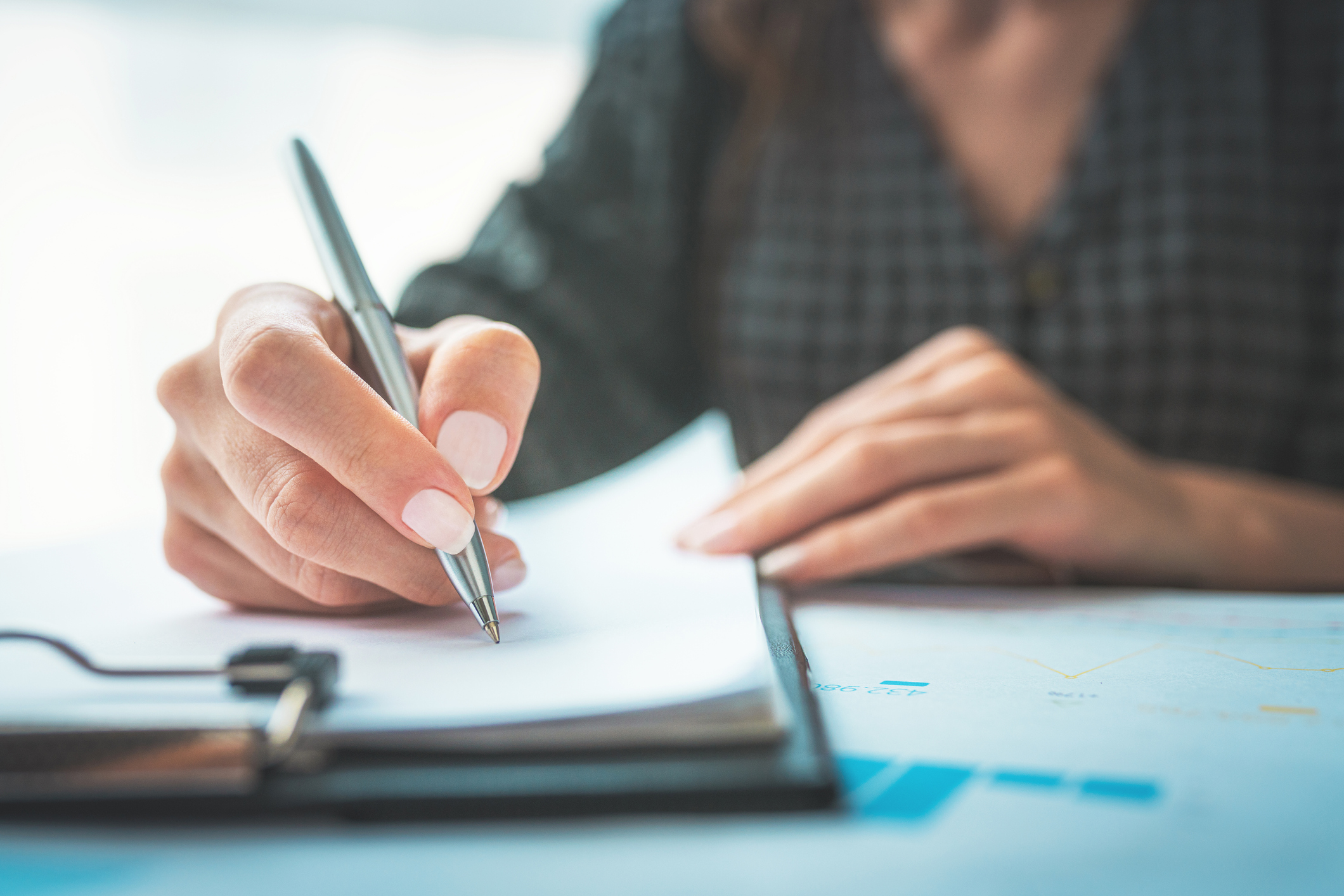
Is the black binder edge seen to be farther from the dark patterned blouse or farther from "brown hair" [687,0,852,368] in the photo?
"brown hair" [687,0,852,368]

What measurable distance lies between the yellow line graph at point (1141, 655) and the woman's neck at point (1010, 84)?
16.1 inches

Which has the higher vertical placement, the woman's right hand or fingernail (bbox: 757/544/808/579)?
the woman's right hand

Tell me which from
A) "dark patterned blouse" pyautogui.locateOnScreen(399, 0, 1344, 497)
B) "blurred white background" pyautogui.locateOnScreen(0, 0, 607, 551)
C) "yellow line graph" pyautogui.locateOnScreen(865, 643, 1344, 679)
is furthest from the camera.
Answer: "blurred white background" pyautogui.locateOnScreen(0, 0, 607, 551)

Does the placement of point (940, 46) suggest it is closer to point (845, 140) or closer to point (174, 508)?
point (845, 140)

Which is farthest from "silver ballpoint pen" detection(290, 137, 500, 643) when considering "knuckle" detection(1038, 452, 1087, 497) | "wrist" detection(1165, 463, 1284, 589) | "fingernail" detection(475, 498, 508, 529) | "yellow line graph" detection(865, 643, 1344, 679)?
"wrist" detection(1165, 463, 1284, 589)

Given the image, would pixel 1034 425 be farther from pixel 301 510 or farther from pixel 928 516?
pixel 301 510

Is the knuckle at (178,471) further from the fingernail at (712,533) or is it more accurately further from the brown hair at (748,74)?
the brown hair at (748,74)

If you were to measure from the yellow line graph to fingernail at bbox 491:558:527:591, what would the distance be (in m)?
0.13

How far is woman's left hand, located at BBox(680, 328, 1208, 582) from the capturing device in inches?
15.0

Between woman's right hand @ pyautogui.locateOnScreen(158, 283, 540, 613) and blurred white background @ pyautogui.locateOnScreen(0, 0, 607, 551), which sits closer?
woman's right hand @ pyautogui.locateOnScreen(158, 283, 540, 613)

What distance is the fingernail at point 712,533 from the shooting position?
0.39 meters

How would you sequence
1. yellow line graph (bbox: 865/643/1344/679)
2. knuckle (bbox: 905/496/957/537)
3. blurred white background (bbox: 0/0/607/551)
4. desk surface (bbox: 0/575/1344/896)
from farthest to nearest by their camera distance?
blurred white background (bbox: 0/0/607/551), knuckle (bbox: 905/496/957/537), yellow line graph (bbox: 865/643/1344/679), desk surface (bbox: 0/575/1344/896)

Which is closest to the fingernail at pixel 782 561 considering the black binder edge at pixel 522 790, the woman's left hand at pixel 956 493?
the woman's left hand at pixel 956 493

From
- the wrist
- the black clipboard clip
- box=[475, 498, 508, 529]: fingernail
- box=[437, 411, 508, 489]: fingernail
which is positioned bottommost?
the wrist
